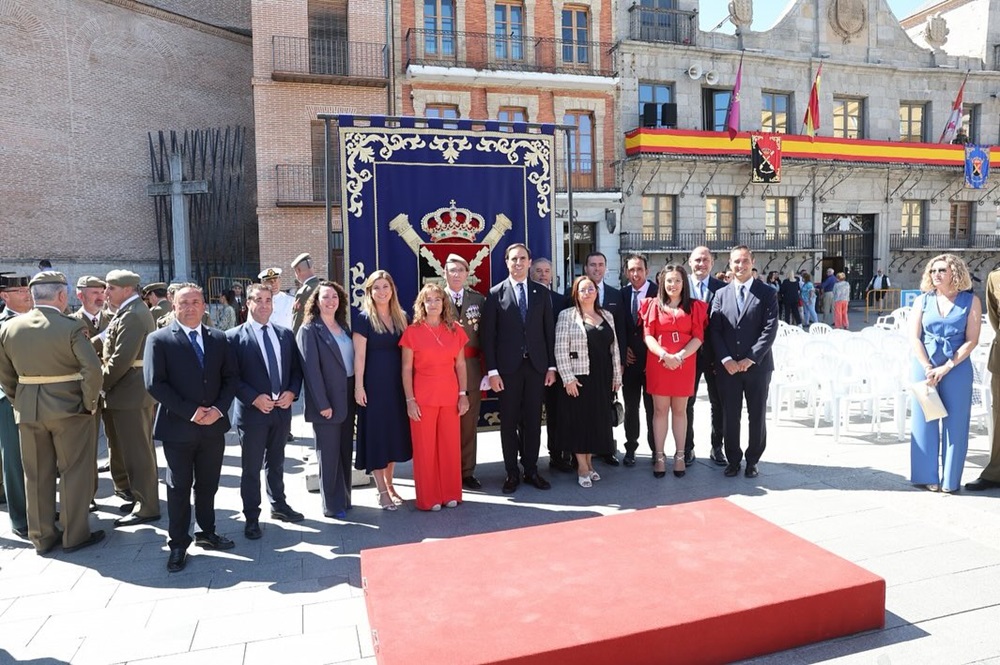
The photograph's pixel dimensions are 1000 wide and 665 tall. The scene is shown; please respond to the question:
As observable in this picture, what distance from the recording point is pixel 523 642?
2.47m

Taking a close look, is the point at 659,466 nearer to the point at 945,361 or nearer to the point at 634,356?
the point at 634,356

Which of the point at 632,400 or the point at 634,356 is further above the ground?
the point at 634,356

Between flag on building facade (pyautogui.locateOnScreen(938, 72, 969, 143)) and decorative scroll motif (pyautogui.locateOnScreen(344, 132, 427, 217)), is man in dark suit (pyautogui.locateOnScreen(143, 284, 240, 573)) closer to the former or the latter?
decorative scroll motif (pyautogui.locateOnScreen(344, 132, 427, 217))

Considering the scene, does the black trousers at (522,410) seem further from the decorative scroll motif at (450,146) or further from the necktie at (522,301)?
the decorative scroll motif at (450,146)

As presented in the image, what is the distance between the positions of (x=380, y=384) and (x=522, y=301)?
121 centimetres

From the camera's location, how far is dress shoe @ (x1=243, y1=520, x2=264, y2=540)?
4.26 metres

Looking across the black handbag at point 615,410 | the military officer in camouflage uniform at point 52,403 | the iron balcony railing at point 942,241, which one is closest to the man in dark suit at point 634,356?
the black handbag at point 615,410

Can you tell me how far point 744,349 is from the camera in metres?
5.21

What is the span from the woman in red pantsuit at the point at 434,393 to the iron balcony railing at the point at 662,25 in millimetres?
16496

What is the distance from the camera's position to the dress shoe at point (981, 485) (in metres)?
4.74

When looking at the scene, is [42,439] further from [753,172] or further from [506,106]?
[753,172]

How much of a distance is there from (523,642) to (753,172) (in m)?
19.0

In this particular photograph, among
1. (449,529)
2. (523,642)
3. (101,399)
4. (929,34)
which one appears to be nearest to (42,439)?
(101,399)

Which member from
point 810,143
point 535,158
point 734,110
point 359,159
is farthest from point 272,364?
point 810,143
